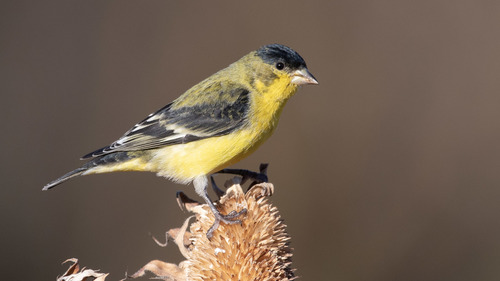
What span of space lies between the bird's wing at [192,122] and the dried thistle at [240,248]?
0.82 meters

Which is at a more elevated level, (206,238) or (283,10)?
(283,10)

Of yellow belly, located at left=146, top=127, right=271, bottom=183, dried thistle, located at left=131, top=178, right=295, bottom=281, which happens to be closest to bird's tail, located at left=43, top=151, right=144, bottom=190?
yellow belly, located at left=146, top=127, right=271, bottom=183

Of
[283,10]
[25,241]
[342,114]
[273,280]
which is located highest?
[283,10]

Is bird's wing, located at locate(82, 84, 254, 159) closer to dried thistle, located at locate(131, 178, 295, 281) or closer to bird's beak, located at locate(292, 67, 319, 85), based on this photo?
bird's beak, located at locate(292, 67, 319, 85)

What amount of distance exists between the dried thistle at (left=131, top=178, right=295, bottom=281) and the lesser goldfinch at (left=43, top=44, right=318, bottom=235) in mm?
627

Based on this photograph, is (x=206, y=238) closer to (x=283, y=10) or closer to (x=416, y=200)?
(x=416, y=200)

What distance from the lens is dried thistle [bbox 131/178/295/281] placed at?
2166mm

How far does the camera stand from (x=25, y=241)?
491cm

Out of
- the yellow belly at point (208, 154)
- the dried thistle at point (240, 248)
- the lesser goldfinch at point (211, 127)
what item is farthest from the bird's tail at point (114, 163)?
the dried thistle at point (240, 248)

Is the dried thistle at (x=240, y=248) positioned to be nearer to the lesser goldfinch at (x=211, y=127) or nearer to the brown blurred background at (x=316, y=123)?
the lesser goldfinch at (x=211, y=127)

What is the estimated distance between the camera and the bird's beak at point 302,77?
3.21 metres

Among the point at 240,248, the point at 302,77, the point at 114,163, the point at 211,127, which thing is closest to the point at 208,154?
the point at 211,127

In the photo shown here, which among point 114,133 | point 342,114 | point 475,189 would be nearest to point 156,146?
point 114,133

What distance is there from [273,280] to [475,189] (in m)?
3.34
